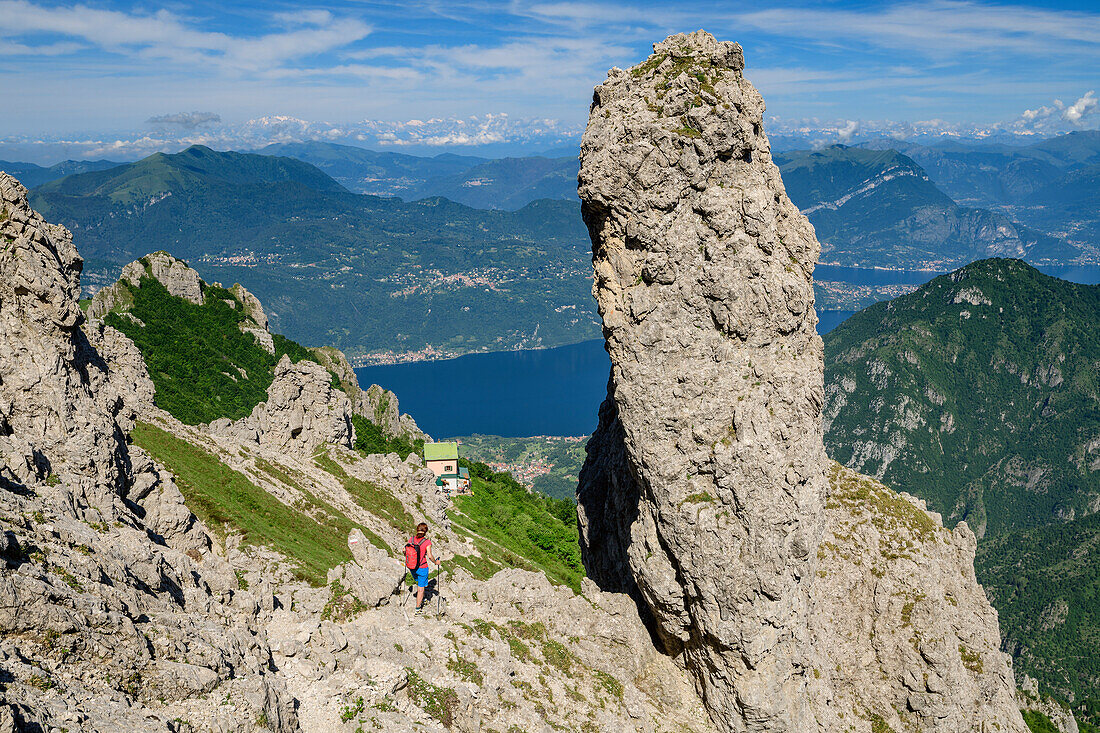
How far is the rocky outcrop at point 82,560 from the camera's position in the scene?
13492mm

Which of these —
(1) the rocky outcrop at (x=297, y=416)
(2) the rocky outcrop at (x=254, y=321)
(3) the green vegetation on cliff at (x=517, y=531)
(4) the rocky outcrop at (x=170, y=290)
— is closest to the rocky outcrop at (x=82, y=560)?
(3) the green vegetation on cliff at (x=517, y=531)

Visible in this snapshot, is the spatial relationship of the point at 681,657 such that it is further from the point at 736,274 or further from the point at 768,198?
the point at 768,198

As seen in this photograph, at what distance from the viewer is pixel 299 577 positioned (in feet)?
104

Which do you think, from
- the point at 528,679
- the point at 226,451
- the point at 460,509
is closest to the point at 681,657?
the point at 528,679

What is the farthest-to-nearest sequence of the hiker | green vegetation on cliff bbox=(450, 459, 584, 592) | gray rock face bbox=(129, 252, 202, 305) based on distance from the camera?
gray rock face bbox=(129, 252, 202, 305) < green vegetation on cliff bbox=(450, 459, 584, 592) < the hiker

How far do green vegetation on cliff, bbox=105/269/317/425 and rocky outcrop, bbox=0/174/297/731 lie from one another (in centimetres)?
5893

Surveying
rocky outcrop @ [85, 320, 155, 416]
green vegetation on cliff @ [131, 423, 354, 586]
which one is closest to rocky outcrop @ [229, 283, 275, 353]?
rocky outcrop @ [85, 320, 155, 416]

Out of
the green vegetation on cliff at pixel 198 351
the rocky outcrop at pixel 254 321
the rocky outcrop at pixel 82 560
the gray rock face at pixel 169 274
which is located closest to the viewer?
the rocky outcrop at pixel 82 560

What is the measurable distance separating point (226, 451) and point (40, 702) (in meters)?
38.3

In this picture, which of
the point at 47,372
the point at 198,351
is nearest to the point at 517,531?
the point at 47,372

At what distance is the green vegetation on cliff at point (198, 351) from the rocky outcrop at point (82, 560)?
58.9 metres

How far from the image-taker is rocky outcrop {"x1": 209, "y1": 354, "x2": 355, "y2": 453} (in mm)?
62500

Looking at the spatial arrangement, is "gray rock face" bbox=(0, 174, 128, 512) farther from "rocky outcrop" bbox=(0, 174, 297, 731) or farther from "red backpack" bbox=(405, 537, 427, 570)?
"red backpack" bbox=(405, 537, 427, 570)

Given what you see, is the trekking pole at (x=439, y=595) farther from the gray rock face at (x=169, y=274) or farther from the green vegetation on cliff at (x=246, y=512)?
the gray rock face at (x=169, y=274)
